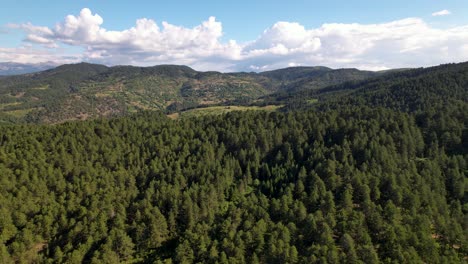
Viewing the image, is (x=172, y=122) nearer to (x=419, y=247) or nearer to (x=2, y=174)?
(x=2, y=174)

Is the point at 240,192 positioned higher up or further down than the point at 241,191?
further down

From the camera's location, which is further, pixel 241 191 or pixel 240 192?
pixel 241 191

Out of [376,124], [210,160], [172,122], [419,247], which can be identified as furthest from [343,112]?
[419,247]
